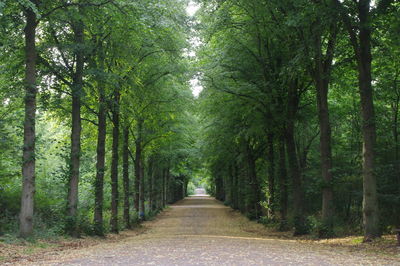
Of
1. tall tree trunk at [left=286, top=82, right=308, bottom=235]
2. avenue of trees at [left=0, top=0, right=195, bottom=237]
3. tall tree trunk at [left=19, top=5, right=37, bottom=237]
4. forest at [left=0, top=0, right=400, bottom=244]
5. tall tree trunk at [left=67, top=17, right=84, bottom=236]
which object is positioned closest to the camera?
tall tree trunk at [left=19, top=5, right=37, bottom=237]

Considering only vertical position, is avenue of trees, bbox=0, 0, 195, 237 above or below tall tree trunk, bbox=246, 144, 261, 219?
above

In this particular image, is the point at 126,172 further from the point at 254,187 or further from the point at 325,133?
the point at 325,133

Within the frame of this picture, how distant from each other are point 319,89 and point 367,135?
3466mm

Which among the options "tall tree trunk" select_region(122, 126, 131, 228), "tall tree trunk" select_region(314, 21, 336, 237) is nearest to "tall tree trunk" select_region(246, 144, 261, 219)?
"tall tree trunk" select_region(122, 126, 131, 228)

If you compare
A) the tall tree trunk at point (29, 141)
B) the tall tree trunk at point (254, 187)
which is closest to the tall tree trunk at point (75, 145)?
the tall tree trunk at point (29, 141)

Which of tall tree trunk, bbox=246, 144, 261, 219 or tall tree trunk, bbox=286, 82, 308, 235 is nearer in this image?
tall tree trunk, bbox=286, 82, 308, 235

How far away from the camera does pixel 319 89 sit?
15234mm

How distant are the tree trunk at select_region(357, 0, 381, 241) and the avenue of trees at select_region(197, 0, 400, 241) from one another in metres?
0.03

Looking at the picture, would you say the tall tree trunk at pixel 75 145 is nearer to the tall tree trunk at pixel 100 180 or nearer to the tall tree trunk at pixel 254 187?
the tall tree trunk at pixel 100 180

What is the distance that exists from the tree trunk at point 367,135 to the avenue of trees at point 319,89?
31 mm

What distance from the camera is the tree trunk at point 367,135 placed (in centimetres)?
1209

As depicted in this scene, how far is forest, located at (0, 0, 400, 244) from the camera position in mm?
12391

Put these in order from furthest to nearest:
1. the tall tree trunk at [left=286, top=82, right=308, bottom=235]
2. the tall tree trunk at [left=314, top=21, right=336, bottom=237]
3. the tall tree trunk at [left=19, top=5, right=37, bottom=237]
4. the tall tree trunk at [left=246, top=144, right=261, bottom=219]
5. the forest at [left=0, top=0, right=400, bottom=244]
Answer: the tall tree trunk at [left=246, top=144, right=261, bottom=219], the tall tree trunk at [left=286, top=82, right=308, bottom=235], the tall tree trunk at [left=314, top=21, right=336, bottom=237], the forest at [left=0, top=0, right=400, bottom=244], the tall tree trunk at [left=19, top=5, right=37, bottom=237]

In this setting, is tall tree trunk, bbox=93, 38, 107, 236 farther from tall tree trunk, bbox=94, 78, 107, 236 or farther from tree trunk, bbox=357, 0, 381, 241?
tree trunk, bbox=357, 0, 381, 241
